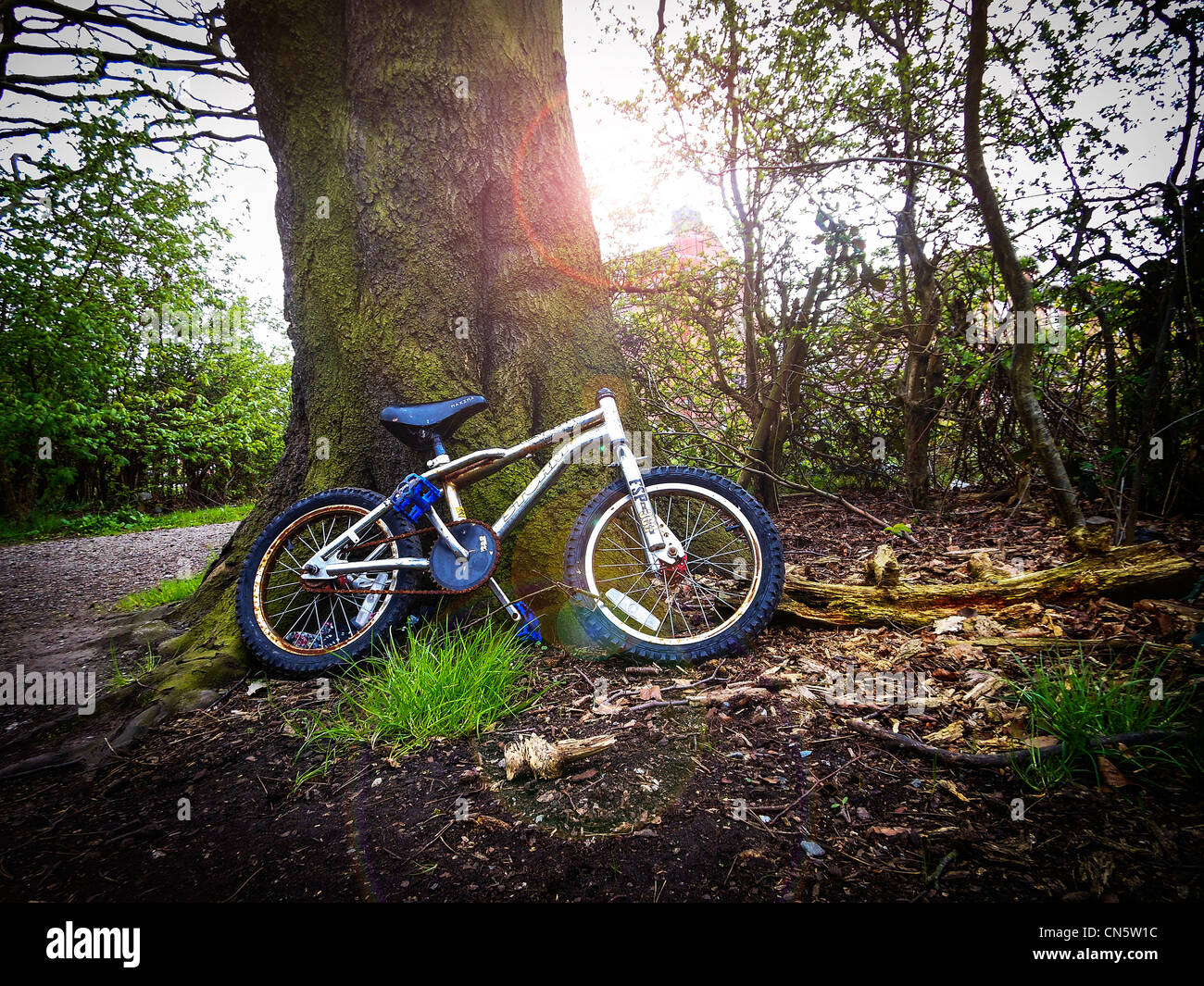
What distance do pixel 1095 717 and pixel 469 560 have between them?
2.33 m

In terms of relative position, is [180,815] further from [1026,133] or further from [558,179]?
[1026,133]

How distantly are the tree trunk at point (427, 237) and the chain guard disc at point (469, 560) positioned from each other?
0.91ft

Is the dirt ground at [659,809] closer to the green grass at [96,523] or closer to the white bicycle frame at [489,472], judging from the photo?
the white bicycle frame at [489,472]

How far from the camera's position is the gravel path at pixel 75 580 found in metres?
3.21

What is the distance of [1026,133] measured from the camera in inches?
143

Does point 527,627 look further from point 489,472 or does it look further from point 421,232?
point 421,232

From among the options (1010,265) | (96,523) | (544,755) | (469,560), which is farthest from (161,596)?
(96,523)

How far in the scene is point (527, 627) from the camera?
2443 millimetres

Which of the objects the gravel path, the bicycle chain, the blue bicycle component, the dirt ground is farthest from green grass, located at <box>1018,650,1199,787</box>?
the gravel path

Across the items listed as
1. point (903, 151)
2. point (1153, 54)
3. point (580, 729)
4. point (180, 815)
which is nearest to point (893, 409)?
point (903, 151)

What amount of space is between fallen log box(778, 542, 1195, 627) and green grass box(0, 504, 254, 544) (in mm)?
10739

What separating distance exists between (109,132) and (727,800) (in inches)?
443

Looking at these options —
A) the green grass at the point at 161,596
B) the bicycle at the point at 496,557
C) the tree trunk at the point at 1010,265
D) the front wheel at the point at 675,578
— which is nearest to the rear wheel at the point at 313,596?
the bicycle at the point at 496,557

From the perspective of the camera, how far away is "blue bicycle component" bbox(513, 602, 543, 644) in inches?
95.7
